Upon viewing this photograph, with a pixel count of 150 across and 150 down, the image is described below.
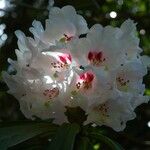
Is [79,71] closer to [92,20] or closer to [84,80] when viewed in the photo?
[84,80]

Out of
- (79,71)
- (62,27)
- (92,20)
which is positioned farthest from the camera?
(92,20)

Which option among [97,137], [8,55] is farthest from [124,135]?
[97,137]

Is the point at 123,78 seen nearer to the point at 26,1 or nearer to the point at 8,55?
the point at 8,55

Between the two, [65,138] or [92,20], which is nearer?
[65,138]

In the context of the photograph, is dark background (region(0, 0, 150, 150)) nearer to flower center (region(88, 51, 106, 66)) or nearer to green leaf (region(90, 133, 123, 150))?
green leaf (region(90, 133, 123, 150))

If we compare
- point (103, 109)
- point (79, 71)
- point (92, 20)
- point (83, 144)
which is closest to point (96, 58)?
point (79, 71)

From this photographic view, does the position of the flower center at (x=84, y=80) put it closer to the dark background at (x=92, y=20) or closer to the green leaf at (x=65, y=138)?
the green leaf at (x=65, y=138)

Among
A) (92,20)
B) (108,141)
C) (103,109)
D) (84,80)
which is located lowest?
(108,141)
